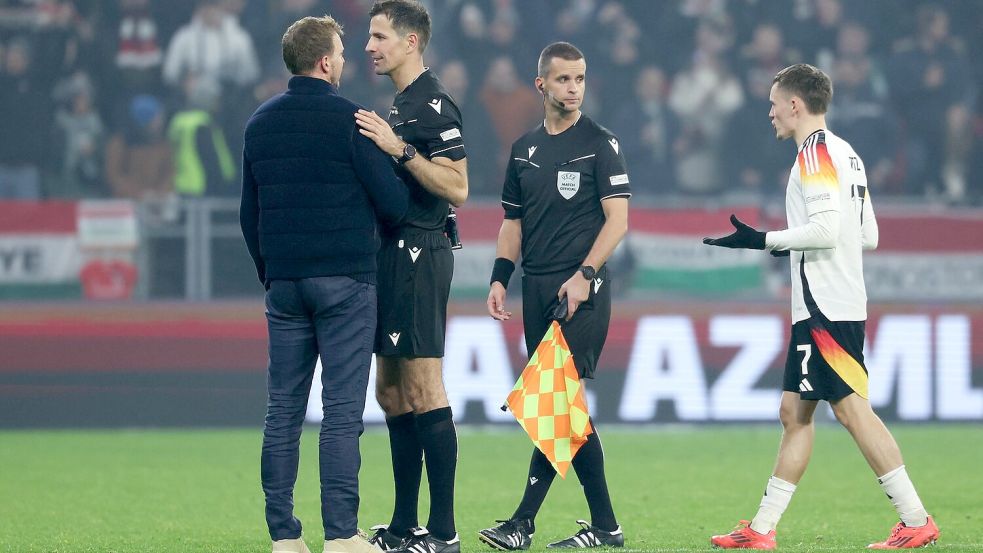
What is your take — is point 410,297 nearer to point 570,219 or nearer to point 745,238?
point 570,219

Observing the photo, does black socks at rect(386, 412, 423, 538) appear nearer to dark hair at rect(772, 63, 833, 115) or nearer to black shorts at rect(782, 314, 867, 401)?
black shorts at rect(782, 314, 867, 401)

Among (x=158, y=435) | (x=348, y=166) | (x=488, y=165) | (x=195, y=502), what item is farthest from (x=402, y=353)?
(x=488, y=165)

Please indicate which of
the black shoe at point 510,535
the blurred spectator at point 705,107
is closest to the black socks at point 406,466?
the black shoe at point 510,535

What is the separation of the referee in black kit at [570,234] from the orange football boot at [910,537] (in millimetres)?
1130

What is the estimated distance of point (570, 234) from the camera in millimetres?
6430

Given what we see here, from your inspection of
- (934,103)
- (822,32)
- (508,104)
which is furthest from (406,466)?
(822,32)

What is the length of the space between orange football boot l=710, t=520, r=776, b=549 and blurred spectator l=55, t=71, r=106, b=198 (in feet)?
27.8

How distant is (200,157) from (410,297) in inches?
305

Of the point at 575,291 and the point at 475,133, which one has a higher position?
the point at 475,133

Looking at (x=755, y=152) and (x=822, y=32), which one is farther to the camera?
(x=822, y=32)

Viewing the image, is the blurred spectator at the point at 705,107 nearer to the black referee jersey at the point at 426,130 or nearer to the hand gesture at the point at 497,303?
the hand gesture at the point at 497,303

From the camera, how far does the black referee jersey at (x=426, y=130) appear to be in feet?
19.3

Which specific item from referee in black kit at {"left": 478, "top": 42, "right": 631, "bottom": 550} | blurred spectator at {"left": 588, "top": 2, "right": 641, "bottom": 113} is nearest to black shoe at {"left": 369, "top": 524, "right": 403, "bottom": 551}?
referee in black kit at {"left": 478, "top": 42, "right": 631, "bottom": 550}

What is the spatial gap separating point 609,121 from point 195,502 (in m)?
7.76
